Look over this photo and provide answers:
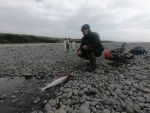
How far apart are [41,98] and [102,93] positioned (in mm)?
1843

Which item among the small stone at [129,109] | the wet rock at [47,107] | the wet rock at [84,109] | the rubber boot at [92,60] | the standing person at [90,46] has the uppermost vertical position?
the standing person at [90,46]

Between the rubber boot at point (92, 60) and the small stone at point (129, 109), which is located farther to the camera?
the rubber boot at point (92, 60)

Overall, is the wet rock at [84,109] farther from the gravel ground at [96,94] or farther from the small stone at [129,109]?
the small stone at [129,109]

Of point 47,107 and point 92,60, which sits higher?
point 92,60

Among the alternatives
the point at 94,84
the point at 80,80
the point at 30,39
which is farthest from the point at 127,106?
the point at 30,39

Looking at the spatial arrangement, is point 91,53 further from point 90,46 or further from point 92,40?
point 92,40

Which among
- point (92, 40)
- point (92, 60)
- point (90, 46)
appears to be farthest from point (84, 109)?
point (92, 40)

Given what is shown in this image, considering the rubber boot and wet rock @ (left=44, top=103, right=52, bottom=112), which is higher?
the rubber boot

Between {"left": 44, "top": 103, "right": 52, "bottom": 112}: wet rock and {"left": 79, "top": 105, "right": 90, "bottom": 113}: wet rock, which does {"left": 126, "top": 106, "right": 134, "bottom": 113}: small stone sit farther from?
{"left": 44, "top": 103, "right": 52, "bottom": 112}: wet rock

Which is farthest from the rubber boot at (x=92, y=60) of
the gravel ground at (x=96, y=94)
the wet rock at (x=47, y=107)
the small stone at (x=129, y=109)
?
the small stone at (x=129, y=109)

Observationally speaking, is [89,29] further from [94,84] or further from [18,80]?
[18,80]

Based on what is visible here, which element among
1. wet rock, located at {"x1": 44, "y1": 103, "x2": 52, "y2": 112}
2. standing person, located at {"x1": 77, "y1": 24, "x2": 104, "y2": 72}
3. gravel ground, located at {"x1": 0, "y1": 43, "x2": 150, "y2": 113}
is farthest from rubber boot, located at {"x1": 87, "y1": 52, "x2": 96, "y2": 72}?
wet rock, located at {"x1": 44, "y1": 103, "x2": 52, "y2": 112}

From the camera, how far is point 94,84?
22.0 feet

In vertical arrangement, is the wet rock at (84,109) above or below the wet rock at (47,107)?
above
